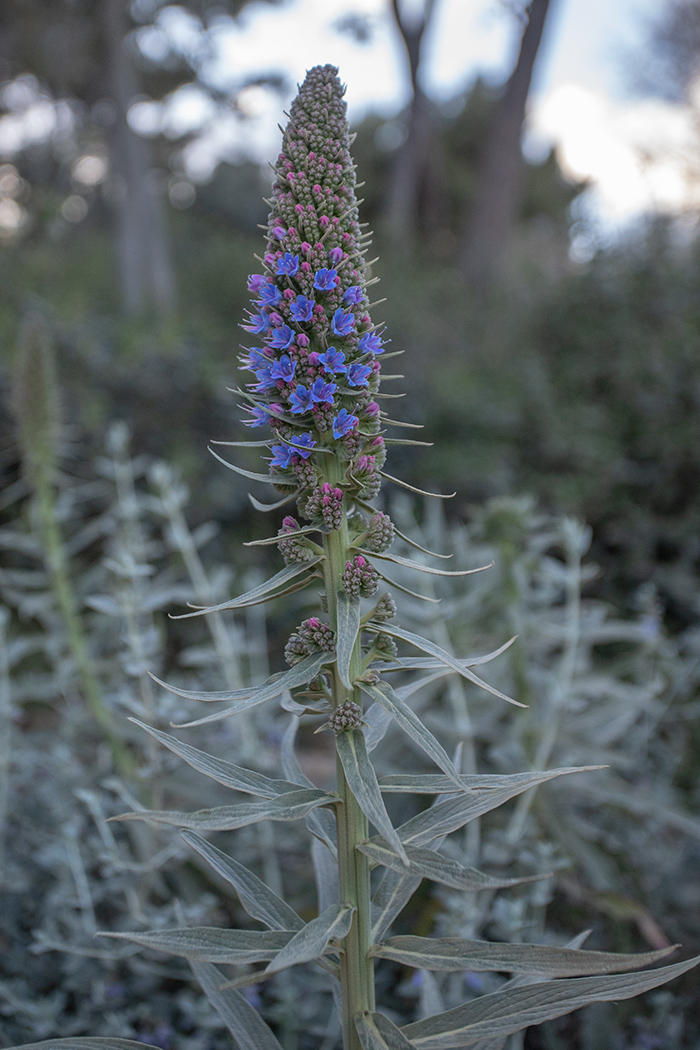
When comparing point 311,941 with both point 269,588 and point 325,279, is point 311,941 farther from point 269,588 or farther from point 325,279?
point 325,279

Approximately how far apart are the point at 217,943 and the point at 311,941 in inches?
6.6

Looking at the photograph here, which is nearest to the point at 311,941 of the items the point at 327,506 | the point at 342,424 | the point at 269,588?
the point at 269,588

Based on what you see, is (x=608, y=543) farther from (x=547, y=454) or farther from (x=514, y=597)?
(x=514, y=597)

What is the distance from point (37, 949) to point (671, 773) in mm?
2247

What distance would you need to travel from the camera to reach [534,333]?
659 cm

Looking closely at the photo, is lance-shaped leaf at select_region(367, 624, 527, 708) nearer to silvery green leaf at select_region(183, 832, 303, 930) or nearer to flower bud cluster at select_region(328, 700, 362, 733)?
flower bud cluster at select_region(328, 700, 362, 733)

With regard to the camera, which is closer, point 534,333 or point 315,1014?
point 315,1014

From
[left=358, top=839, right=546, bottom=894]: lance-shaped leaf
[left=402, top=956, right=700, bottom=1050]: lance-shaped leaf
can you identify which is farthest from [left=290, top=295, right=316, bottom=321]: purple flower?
[left=402, top=956, right=700, bottom=1050]: lance-shaped leaf

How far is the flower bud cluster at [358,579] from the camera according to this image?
1.23 m

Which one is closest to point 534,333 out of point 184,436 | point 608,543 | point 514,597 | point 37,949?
point 608,543

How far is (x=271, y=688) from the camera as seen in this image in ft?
3.79

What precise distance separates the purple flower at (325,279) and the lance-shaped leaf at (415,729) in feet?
2.04

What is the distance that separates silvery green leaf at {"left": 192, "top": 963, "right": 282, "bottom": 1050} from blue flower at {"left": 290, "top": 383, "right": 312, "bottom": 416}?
99 centimetres

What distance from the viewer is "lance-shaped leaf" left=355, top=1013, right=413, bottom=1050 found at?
121 centimetres
